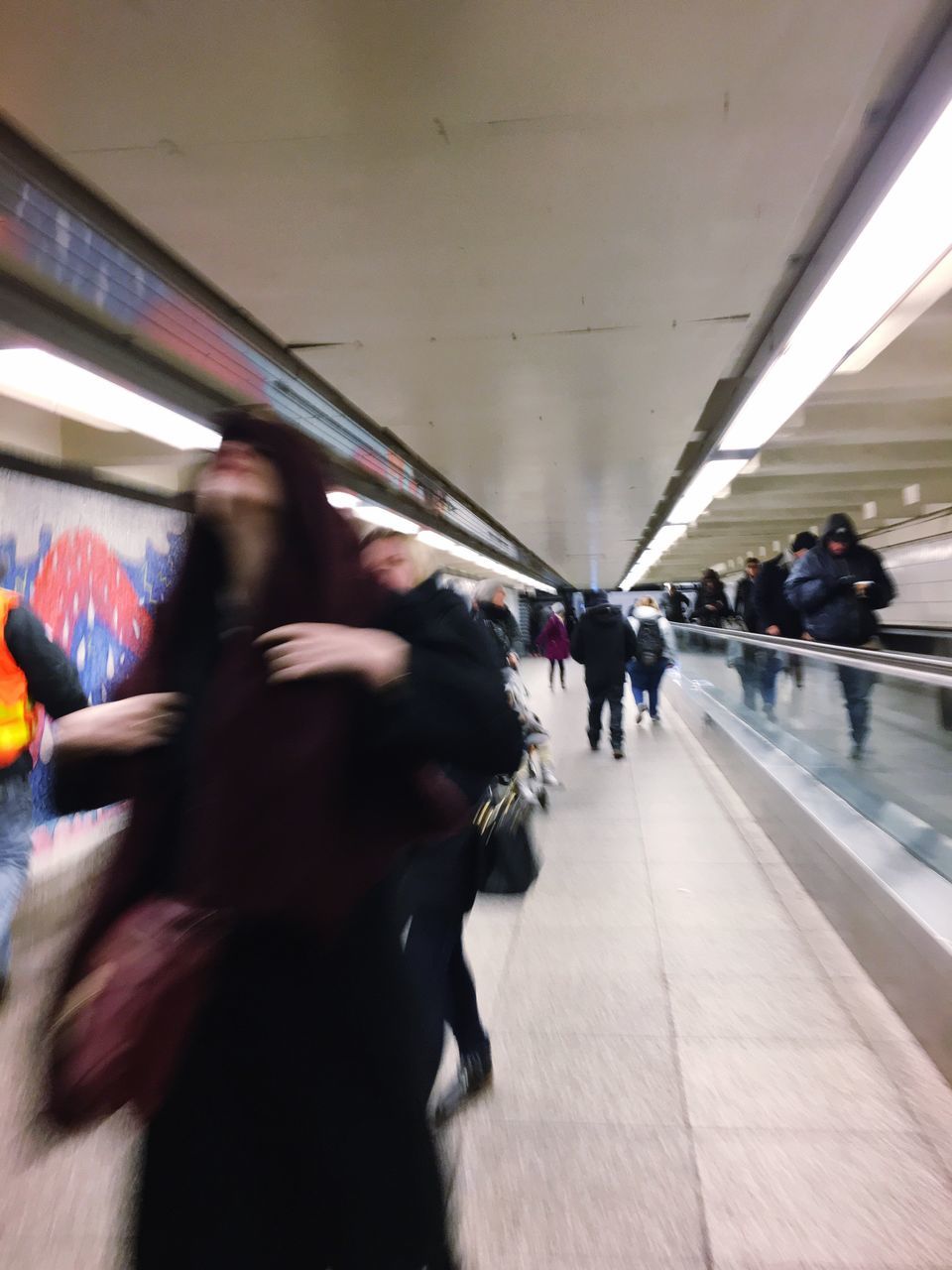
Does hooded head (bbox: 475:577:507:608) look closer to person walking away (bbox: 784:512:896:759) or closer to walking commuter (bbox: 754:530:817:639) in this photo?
person walking away (bbox: 784:512:896:759)

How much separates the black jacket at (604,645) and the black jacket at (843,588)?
2178 millimetres

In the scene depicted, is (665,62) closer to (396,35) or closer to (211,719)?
(396,35)

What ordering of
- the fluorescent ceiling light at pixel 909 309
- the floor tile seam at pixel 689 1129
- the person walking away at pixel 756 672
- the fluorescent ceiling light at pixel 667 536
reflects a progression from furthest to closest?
1. the fluorescent ceiling light at pixel 667 536
2. the person walking away at pixel 756 672
3. the fluorescent ceiling light at pixel 909 309
4. the floor tile seam at pixel 689 1129

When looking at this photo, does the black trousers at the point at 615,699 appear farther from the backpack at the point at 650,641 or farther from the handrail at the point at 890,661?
the handrail at the point at 890,661

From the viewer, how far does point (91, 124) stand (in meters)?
2.10

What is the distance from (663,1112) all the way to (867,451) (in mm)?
7162

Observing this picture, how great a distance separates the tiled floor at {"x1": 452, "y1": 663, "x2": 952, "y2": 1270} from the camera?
1.71 metres

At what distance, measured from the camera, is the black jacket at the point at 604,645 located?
7090mm

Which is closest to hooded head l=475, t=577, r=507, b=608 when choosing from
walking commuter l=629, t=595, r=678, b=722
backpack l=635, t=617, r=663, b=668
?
walking commuter l=629, t=595, r=678, b=722

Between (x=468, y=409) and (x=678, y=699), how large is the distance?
25.4 feet

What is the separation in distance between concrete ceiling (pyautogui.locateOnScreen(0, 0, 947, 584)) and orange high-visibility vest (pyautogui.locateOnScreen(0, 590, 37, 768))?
1.49m

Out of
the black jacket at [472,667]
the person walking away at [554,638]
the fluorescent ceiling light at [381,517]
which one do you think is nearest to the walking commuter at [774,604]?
the fluorescent ceiling light at [381,517]

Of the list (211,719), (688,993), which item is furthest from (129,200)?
(688,993)

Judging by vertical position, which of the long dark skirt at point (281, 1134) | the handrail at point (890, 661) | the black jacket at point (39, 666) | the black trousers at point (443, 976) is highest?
the black jacket at point (39, 666)
